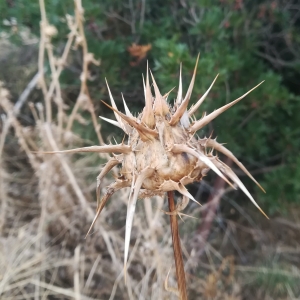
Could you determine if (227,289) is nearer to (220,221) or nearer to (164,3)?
(220,221)

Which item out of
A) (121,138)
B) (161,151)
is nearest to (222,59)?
(121,138)

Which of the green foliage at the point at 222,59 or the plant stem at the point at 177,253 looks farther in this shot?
the green foliage at the point at 222,59

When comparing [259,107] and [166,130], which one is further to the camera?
[259,107]

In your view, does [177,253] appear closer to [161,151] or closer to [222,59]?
[161,151]

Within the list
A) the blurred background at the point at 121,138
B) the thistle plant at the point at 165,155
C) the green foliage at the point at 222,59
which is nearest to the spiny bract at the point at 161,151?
the thistle plant at the point at 165,155

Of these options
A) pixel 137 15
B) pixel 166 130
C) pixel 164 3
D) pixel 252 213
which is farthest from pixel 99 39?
pixel 166 130

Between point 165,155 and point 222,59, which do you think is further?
point 222,59

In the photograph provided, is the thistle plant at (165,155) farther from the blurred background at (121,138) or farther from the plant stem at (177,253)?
the blurred background at (121,138)
